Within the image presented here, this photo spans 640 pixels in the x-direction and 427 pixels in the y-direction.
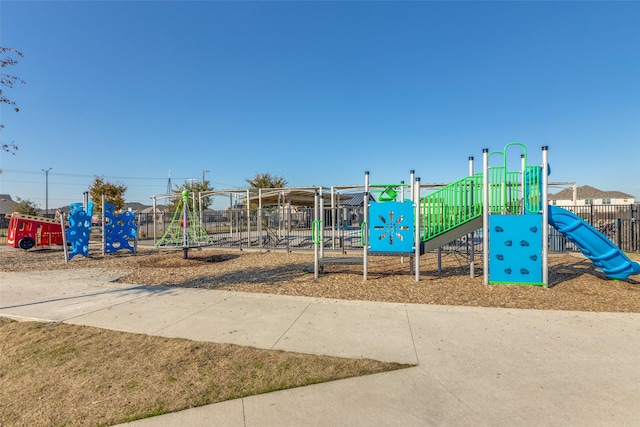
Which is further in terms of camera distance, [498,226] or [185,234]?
[185,234]

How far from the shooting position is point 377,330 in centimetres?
480

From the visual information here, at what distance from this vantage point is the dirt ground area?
643 centimetres

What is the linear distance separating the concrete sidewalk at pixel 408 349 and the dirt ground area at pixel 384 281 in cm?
67

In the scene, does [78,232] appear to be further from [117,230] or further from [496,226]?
[496,226]

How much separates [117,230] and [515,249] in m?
14.9

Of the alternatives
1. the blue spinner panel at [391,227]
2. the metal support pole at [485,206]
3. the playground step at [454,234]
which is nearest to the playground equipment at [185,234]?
the blue spinner panel at [391,227]

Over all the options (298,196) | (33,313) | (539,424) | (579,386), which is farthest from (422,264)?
(298,196)

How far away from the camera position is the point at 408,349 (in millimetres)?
4113

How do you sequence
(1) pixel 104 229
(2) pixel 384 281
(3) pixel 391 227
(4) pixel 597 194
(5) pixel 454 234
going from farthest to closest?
(4) pixel 597 194
(1) pixel 104 229
(3) pixel 391 227
(2) pixel 384 281
(5) pixel 454 234

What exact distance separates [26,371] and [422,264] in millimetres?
9993

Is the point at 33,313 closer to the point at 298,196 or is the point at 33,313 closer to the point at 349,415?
the point at 349,415

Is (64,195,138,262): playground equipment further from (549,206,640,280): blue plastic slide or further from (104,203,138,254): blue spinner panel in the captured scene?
(549,206,640,280): blue plastic slide

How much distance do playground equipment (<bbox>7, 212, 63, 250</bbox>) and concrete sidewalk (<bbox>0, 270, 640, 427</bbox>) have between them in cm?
1118

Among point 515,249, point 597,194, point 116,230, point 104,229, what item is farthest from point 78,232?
point 597,194
